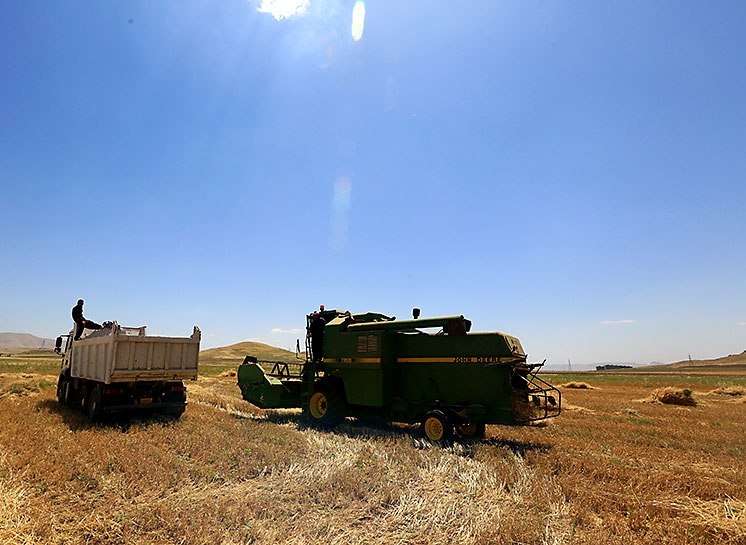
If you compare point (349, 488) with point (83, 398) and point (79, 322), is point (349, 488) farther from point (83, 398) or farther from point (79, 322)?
point (79, 322)

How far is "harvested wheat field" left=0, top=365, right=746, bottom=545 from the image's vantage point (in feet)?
16.7

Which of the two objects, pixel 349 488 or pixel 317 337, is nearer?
pixel 349 488

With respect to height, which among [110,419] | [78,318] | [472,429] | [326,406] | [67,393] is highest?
[78,318]

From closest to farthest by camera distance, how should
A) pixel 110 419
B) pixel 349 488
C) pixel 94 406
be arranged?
pixel 349 488 < pixel 94 406 < pixel 110 419

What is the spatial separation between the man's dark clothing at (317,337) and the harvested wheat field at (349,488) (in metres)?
4.28

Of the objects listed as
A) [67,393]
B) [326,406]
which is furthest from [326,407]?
[67,393]

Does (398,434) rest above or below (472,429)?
below

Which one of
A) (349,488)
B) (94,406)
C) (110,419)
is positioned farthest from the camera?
(110,419)

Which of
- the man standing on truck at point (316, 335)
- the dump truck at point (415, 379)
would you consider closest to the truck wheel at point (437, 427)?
the dump truck at point (415, 379)

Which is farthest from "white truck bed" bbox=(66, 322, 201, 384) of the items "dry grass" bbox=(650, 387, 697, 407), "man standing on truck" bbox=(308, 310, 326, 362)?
"dry grass" bbox=(650, 387, 697, 407)

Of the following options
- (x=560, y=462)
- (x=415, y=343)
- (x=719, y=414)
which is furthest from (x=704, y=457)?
(x=719, y=414)

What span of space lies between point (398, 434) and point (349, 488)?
5.20m

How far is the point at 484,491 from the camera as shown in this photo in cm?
656

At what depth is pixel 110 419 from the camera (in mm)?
11828
